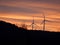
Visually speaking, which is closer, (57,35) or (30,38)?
(30,38)

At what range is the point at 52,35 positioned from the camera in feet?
169

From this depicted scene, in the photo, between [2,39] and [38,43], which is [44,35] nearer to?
[38,43]

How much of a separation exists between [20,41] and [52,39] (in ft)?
18.6

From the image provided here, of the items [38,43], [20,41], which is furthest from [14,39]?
[38,43]

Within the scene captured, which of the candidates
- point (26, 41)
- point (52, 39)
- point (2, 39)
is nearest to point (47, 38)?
point (52, 39)

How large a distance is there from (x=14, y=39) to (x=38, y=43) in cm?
403

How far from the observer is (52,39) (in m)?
48.5

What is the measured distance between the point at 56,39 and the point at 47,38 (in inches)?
62.0

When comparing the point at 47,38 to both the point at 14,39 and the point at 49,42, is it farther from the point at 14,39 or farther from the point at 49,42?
the point at 14,39

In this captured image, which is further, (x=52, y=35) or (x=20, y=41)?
(x=52, y=35)

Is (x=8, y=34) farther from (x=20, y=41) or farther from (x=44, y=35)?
(x=44, y=35)

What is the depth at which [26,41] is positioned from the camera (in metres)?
47.1

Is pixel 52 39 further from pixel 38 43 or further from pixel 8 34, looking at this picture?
pixel 8 34

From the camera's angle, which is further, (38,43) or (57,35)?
(57,35)
